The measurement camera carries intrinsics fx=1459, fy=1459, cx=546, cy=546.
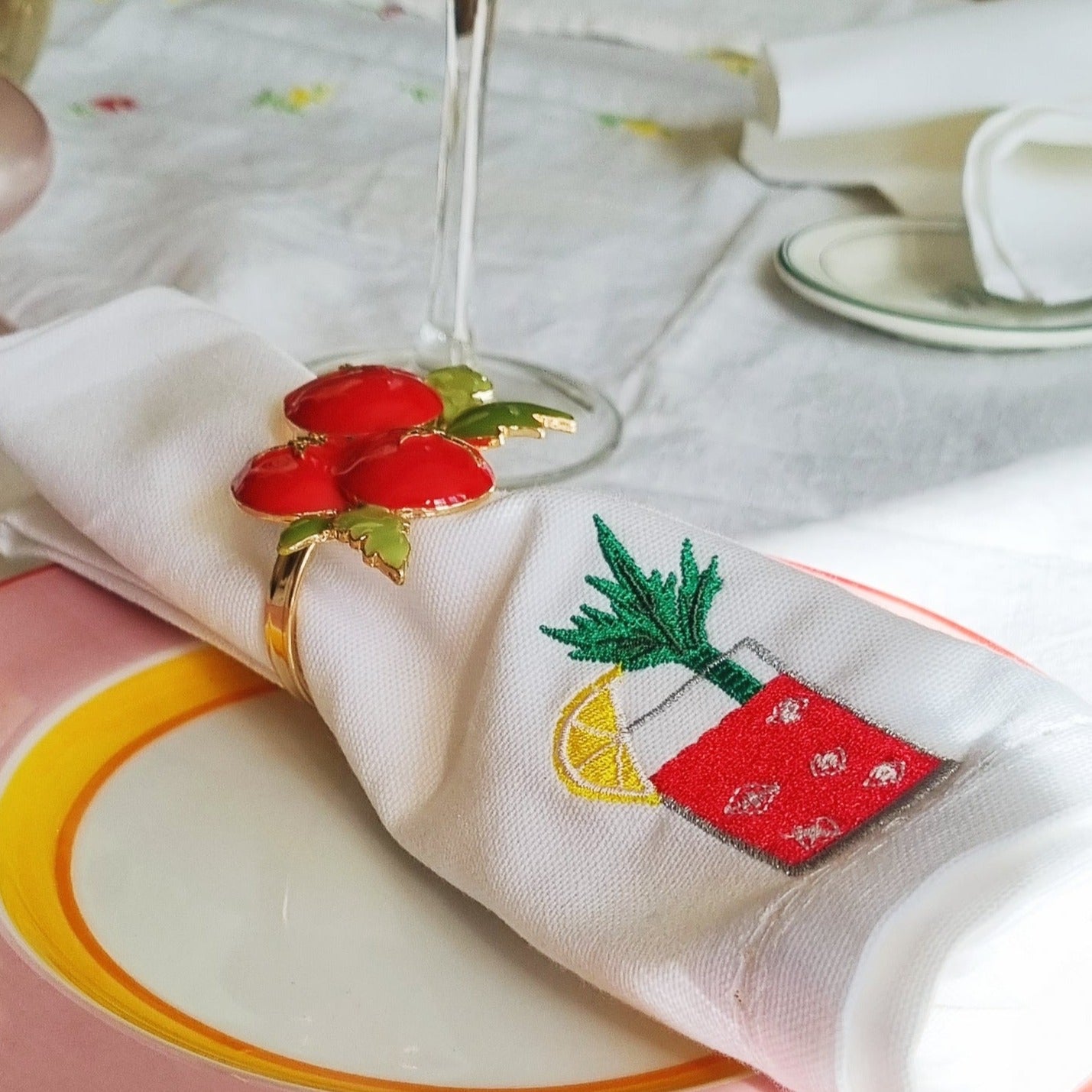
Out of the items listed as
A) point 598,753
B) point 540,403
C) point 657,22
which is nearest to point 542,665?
point 598,753

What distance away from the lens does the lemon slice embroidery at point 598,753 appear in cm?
27

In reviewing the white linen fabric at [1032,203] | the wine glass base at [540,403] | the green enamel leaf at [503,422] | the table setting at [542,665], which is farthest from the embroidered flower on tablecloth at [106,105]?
the green enamel leaf at [503,422]

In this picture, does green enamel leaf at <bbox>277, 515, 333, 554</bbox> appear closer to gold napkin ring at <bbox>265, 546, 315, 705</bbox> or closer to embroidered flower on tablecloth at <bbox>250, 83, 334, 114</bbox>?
gold napkin ring at <bbox>265, 546, 315, 705</bbox>

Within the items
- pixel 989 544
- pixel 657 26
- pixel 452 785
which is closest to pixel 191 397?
pixel 452 785

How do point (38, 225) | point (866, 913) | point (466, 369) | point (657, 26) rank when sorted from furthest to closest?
point (657, 26), point (38, 225), point (466, 369), point (866, 913)

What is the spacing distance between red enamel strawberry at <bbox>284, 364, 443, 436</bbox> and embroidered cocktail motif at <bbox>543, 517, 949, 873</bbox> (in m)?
0.06

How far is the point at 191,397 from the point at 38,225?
361mm

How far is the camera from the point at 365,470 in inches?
12.6

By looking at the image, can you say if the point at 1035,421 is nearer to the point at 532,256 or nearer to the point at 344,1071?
the point at 532,256

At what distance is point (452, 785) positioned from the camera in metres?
0.29

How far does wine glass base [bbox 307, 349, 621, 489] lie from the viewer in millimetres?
514

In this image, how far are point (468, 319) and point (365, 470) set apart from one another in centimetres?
25

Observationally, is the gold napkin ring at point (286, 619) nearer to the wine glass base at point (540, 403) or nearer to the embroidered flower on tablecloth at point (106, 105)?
the wine glass base at point (540, 403)

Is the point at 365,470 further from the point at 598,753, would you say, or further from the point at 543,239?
the point at 543,239
